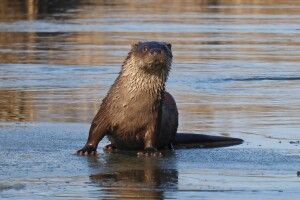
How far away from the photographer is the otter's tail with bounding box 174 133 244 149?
12031 millimetres

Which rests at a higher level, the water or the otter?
the otter

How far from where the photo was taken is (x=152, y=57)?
1132cm

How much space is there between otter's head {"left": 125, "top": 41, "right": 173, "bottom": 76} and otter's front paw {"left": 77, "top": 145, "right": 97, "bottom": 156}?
Answer: 89cm

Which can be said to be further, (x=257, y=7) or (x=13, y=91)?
(x=257, y=7)

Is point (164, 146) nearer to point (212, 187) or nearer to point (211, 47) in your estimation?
point (212, 187)

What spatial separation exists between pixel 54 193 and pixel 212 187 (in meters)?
1.20

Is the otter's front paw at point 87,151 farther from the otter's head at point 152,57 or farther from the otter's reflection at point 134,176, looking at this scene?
the otter's head at point 152,57

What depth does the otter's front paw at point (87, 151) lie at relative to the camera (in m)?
11.1

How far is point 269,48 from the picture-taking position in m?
25.6

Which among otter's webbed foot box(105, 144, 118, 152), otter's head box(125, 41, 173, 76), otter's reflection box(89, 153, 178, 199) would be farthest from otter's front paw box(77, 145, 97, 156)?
otter's head box(125, 41, 173, 76)

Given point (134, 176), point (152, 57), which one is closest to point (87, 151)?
point (152, 57)

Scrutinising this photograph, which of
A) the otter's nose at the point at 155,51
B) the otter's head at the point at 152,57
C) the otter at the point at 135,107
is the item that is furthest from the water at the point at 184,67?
the otter's nose at the point at 155,51

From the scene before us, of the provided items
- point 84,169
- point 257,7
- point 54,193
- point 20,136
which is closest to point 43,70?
point 20,136

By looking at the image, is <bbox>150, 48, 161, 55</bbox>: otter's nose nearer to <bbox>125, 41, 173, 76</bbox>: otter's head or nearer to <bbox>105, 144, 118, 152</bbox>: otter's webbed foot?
<bbox>125, 41, 173, 76</bbox>: otter's head
